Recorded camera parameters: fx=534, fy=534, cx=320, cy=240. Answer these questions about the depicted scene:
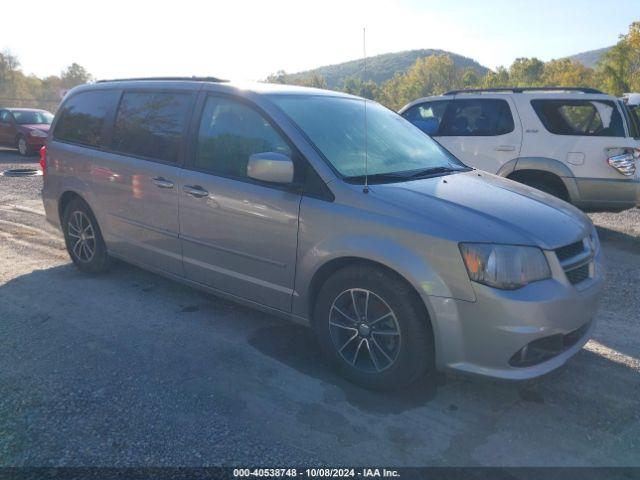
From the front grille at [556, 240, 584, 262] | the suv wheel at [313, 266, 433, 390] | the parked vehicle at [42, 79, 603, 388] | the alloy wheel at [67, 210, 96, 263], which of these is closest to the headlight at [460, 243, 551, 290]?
the parked vehicle at [42, 79, 603, 388]

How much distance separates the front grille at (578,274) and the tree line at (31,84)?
40985 mm

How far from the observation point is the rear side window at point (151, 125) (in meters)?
4.23

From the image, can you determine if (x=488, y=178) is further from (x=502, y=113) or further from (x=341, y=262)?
(x=502, y=113)

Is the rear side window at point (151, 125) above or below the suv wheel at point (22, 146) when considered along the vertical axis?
above

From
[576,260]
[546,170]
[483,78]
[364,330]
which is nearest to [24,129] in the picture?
[546,170]

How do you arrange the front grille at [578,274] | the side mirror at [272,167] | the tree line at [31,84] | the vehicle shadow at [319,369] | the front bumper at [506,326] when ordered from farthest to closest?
the tree line at [31,84] → the side mirror at [272,167] → the vehicle shadow at [319,369] → the front grille at [578,274] → the front bumper at [506,326]

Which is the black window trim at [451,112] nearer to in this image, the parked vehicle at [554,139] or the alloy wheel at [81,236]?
the parked vehicle at [554,139]

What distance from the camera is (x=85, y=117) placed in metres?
5.19

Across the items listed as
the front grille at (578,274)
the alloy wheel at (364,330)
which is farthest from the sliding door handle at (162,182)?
the front grille at (578,274)

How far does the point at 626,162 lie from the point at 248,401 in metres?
5.78

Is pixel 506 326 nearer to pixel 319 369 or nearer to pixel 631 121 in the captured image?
pixel 319 369

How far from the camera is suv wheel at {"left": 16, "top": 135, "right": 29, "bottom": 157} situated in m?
16.9

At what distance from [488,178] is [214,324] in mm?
2380

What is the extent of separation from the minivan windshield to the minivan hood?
0.27 meters
